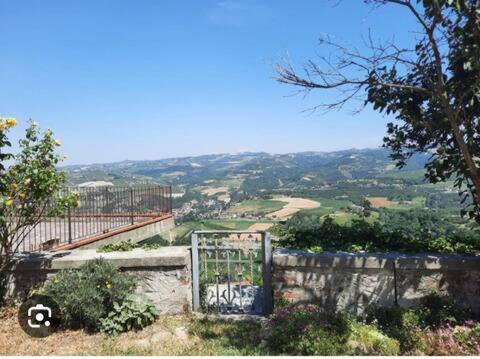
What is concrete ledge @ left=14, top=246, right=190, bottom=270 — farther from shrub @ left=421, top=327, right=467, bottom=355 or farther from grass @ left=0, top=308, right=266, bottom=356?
shrub @ left=421, top=327, right=467, bottom=355

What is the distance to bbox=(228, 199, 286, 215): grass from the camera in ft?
253

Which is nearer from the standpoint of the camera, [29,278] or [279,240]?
[29,278]

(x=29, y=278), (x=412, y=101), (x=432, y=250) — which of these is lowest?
(x=29, y=278)

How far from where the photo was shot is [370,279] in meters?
6.19

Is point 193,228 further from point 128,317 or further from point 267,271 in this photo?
point 128,317

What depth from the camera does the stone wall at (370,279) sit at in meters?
5.94

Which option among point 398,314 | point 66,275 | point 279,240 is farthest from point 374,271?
point 66,275

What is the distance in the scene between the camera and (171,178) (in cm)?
18462

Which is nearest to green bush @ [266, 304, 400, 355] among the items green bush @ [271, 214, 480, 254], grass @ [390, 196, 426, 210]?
green bush @ [271, 214, 480, 254]

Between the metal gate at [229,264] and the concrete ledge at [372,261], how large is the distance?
1.12 feet

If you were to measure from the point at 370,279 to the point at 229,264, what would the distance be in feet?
7.78

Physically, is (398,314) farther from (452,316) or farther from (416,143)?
(416,143)

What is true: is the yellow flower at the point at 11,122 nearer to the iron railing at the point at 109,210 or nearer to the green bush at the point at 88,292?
the green bush at the point at 88,292

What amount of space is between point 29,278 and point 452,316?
22.8 ft
